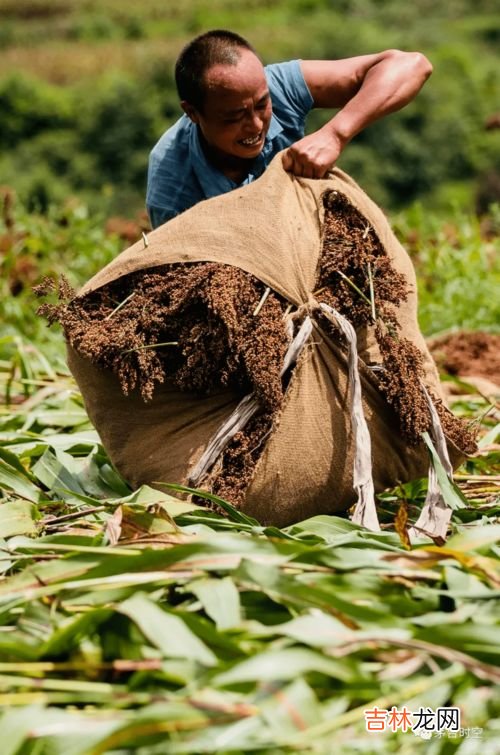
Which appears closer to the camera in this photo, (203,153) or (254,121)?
(254,121)

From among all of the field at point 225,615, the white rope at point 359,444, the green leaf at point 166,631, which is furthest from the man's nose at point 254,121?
the green leaf at point 166,631

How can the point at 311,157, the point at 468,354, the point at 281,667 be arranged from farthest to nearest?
the point at 468,354, the point at 311,157, the point at 281,667

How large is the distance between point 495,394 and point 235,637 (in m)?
1.86

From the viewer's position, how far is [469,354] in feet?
11.7

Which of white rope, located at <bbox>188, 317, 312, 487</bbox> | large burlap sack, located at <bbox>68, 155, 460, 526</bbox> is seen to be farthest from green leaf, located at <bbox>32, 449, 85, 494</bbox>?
white rope, located at <bbox>188, 317, 312, 487</bbox>


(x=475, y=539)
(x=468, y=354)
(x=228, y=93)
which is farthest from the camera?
(x=468, y=354)

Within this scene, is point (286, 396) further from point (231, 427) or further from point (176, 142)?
point (176, 142)

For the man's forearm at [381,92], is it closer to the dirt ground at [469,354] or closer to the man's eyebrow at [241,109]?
the man's eyebrow at [241,109]

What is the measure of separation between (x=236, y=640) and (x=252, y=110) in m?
1.33

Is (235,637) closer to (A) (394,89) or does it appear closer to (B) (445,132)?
(A) (394,89)

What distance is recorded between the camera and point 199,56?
240cm

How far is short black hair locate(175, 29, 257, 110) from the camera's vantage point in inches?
92.7

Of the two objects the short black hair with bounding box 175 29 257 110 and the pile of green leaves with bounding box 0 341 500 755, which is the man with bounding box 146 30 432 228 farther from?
the pile of green leaves with bounding box 0 341 500 755

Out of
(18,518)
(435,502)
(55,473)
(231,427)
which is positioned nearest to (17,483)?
(55,473)
